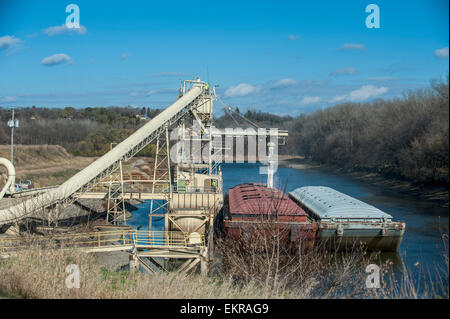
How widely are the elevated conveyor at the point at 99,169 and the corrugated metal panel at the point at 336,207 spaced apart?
10.7 metres

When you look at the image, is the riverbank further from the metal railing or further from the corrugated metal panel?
the metal railing

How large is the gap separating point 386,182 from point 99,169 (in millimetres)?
30137

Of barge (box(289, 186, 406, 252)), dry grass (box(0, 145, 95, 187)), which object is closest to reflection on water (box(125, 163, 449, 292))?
barge (box(289, 186, 406, 252))

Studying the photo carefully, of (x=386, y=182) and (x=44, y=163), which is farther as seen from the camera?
(x=44, y=163)

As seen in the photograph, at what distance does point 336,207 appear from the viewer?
23.4 meters

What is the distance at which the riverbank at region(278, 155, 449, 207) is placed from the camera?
47.4ft

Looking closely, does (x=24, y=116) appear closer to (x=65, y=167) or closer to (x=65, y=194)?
(x=65, y=167)

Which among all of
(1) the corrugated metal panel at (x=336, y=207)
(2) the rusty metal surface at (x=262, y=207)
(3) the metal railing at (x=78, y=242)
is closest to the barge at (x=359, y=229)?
(1) the corrugated metal panel at (x=336, y=207)

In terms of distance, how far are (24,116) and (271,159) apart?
57.3 m

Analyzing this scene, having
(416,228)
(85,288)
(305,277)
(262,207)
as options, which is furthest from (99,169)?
(416,228)

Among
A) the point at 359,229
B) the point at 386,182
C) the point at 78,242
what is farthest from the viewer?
the point at 386,182

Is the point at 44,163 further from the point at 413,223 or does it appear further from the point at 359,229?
the point at 413,223

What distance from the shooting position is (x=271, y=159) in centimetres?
3509
